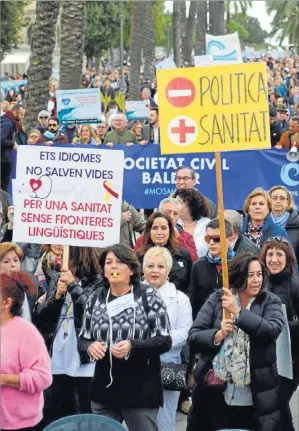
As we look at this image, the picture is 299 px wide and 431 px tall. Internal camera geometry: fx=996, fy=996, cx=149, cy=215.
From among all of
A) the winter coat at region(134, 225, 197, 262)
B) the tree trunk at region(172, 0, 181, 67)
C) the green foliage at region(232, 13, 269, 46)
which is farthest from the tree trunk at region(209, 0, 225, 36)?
the green foliage at region(232, 13, 269, 46)

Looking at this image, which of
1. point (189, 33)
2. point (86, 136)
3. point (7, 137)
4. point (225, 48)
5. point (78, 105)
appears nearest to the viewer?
point (7, 137)

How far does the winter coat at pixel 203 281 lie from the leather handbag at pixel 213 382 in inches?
38.7

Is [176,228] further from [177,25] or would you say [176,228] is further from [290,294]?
[177,25]

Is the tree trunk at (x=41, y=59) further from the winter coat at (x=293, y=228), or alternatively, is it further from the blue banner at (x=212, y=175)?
the winter coat at (x=293, y=228)

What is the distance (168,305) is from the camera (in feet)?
20.0

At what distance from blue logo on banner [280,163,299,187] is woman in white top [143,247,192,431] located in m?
6.36

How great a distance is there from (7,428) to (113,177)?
1.87 metres

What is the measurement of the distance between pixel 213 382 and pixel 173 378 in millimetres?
601

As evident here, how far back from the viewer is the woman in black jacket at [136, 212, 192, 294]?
7.01 m

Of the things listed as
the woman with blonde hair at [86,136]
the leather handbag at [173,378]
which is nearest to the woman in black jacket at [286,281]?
the leather handbag at [173,378]

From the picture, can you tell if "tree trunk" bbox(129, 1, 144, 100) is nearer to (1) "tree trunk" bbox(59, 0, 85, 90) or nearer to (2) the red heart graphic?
(1) "tree trunk" bbox(59, 0, 85, 90)

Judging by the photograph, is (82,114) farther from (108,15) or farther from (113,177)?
(108,15)

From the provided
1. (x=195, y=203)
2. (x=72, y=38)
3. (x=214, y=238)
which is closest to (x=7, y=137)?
(x=195, y=203)

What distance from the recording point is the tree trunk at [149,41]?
3185cm
